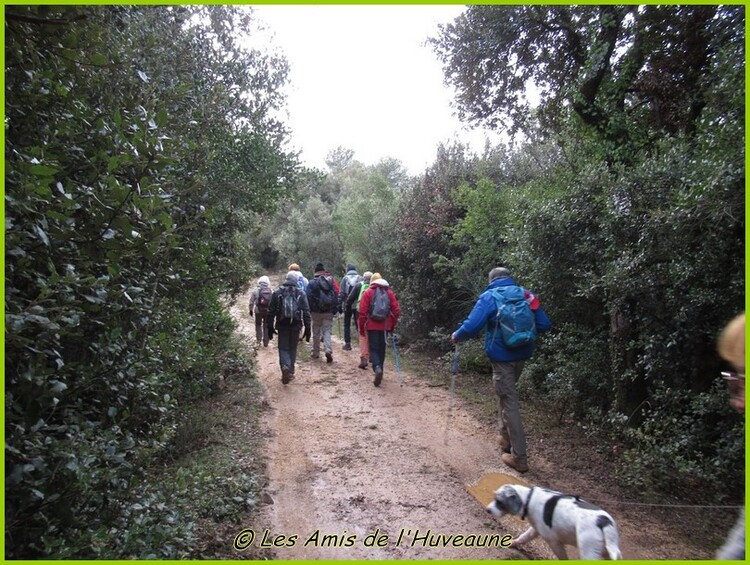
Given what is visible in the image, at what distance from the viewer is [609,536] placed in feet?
9.98

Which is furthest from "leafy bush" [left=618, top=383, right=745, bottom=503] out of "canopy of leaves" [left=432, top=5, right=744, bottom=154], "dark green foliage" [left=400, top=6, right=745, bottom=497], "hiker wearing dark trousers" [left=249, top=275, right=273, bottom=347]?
"hiker wearing dark trousers" [left=249, top=275, right=273, bottom=347]

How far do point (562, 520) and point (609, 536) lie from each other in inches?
13.6

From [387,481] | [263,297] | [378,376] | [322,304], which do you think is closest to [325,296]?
[322,304]

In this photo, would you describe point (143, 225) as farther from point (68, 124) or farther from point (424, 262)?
point (424, 262)

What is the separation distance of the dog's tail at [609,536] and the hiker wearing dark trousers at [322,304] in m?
7.82

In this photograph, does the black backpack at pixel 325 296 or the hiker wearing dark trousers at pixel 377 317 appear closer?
the hiker wearing dark trousers at pixel 377 317

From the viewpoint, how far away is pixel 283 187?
10.2 meters

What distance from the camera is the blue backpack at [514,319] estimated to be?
5.29 m

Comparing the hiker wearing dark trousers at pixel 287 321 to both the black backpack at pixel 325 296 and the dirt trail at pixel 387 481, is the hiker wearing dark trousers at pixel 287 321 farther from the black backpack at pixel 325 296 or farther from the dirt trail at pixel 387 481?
the black backpack at pixel 325 296

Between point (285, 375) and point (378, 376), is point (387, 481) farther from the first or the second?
point (285, 375)

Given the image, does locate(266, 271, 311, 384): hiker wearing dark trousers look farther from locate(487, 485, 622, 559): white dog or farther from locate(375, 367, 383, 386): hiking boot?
locate(487, 485, 622, 559): white dog

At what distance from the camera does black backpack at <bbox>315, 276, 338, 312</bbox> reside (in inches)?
412

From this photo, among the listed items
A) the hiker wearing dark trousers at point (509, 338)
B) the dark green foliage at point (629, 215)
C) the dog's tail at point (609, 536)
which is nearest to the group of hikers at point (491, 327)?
the hiker wearing dark trousers at point (509, 338)

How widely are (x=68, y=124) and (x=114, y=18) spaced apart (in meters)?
2.33
